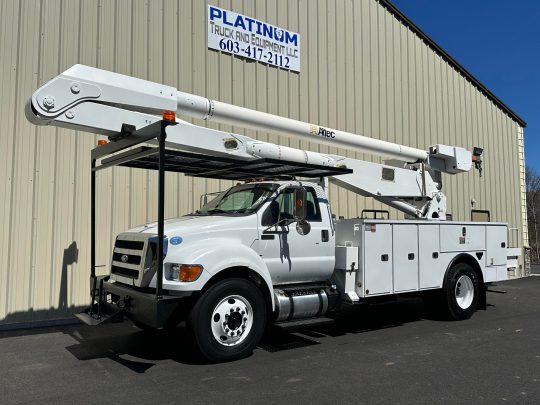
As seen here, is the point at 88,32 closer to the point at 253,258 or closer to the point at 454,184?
the point at 253,258

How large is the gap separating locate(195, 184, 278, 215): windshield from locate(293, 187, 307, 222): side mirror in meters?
0.44

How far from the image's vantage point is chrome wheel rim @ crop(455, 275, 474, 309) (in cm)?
872

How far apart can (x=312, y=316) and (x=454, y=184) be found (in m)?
11.2

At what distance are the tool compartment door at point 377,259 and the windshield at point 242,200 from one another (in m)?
1.71

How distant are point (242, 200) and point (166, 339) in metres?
2.35

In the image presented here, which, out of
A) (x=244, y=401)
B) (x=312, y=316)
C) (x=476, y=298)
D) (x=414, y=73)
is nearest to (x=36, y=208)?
(x=312, y=316)

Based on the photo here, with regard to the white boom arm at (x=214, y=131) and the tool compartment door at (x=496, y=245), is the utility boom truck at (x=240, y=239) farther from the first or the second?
the tool compartment door at (x=496, y=245)

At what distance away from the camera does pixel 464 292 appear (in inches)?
348

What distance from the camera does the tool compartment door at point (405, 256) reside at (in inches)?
300

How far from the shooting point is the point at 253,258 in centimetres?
600

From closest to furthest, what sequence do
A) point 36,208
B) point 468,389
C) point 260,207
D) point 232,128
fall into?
point 468,389
point 260,207
point 36,208
point 232,128

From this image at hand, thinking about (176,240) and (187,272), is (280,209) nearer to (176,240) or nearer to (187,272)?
(176,240)

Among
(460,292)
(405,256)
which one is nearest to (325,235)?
(405,256)

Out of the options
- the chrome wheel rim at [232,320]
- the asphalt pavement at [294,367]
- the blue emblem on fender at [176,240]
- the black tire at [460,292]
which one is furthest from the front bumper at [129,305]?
the black tire at [460,292]
